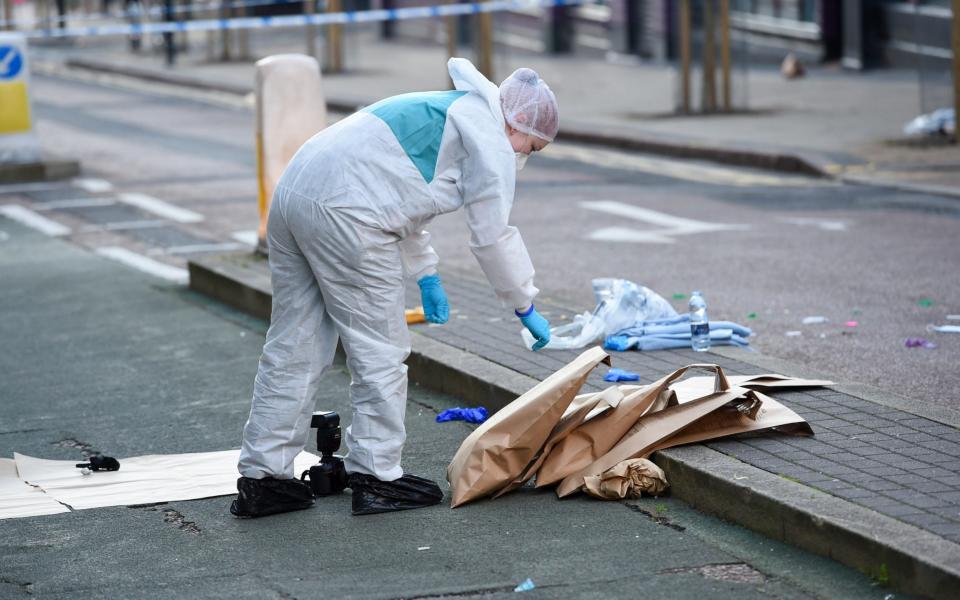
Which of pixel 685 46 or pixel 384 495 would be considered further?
pixel 685 46

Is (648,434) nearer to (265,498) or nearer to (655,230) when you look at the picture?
(265,498)

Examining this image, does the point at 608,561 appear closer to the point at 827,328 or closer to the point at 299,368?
the point at 299,368

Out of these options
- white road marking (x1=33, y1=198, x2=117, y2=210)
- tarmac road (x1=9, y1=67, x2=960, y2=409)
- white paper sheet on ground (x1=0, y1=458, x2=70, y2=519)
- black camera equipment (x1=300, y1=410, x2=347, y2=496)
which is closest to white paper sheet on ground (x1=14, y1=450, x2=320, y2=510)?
white paper sheet on ground (x1=0, y1=458, x2=70, y2=519)

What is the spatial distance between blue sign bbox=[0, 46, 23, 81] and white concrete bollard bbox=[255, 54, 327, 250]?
6282mm

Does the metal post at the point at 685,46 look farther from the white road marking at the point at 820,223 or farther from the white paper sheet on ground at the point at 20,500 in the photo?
the white paper sheet on ground at the point at 20,500

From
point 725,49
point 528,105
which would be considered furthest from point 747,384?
point 725,49

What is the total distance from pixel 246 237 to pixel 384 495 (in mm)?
7073

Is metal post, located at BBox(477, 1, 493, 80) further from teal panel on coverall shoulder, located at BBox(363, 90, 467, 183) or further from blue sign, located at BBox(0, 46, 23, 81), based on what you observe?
teal panel on coverall shoulder, located at BBox(363, 90, 467, 183)

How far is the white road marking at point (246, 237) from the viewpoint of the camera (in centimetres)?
1189

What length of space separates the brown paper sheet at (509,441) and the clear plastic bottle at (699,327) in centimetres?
179

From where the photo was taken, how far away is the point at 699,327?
23.4 ft

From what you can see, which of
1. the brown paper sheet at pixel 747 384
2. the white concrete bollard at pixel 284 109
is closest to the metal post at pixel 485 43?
the white concrete bollard at pixel 284 109

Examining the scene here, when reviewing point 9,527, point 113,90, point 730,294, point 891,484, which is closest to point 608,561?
point 891,484

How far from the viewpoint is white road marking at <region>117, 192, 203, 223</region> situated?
521 inches
